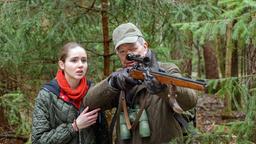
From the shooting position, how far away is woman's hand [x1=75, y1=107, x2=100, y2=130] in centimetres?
327

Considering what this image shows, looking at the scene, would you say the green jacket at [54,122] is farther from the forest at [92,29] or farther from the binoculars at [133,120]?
the forest at [92,29]

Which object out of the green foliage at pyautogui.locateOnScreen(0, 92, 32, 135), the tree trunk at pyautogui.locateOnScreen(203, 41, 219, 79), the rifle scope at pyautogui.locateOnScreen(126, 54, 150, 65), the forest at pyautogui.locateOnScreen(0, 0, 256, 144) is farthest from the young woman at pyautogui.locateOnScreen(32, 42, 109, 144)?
the tree trunk at pyautogui.locateOnScreen(203, 41, 219, 79)

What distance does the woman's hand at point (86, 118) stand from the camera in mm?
3268

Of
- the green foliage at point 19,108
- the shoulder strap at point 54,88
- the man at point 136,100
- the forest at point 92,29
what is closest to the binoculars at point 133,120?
the man at point 136,100

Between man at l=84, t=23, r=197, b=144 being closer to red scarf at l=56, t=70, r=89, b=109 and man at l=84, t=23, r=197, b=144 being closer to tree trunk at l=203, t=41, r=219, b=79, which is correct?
red scarf at l=56, t=70, r=89, b=109

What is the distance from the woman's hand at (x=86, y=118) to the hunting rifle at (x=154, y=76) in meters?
0.72

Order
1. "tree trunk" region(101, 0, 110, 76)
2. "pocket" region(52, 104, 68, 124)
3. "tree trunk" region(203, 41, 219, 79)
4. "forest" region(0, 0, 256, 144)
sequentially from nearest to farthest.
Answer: "pocket" region(52, 104, 68, 124) → "forest" region(0, 0, 256, 144) → "tree trunk" region(101, 0, 110, 76) → "tree trunk" region(203, 41, 219, 79)

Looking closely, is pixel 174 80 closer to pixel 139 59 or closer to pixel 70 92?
pixel 139 59

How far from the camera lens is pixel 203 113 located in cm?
1416

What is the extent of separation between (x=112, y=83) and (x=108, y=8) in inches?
82.0

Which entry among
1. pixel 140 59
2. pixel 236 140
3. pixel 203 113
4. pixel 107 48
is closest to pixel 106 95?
pixel 140 59

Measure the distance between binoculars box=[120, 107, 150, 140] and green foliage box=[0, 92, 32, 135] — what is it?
12.0 ft

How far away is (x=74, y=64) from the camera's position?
342 centimetres

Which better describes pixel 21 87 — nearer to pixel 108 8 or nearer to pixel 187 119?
pixel 108 8
